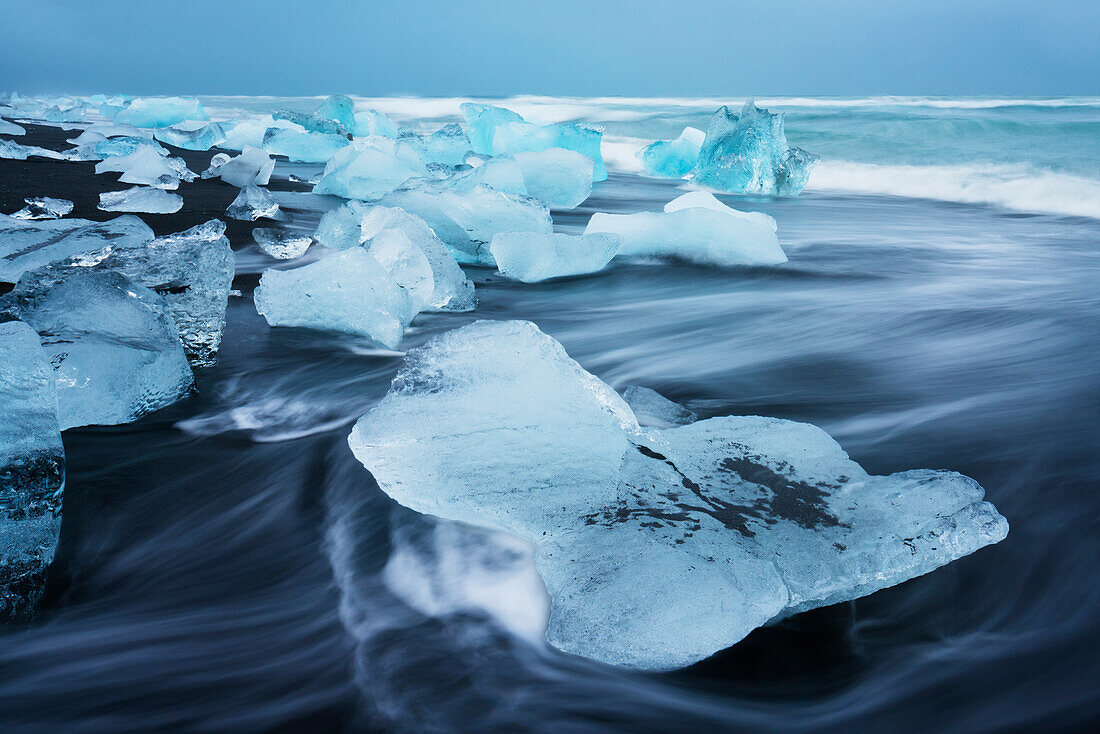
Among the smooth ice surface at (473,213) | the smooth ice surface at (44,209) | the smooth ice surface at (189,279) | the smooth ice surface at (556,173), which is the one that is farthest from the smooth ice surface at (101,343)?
the smooth ice surface at (556,173)

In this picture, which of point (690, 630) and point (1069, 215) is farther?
point (1069, 215)

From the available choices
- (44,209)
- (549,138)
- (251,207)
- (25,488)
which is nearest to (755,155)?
(549,138)

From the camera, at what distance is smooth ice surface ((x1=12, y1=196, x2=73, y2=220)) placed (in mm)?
3965

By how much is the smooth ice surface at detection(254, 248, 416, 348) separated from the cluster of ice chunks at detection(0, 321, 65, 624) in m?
1.14

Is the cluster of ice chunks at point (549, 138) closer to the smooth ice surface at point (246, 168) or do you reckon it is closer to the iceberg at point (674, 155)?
the iceberg at point (674, 155)

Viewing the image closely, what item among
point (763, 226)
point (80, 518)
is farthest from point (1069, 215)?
point (80, 518)

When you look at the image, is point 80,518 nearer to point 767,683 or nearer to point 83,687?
point 83,687

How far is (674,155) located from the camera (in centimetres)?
971

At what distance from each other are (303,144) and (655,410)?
9.20 meters

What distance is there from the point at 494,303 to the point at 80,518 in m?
1.91

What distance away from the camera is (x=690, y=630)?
999 millimetres

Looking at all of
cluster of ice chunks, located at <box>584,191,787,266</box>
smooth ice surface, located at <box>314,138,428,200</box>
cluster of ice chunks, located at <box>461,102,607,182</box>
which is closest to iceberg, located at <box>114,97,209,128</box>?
cluster of ice chunks, located at <box>461,102,607,182</box>

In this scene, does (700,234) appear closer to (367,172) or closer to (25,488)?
(25,488)

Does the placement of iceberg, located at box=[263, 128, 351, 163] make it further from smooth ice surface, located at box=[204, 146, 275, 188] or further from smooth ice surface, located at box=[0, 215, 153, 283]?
smooth ice surface, located at box=[0, 215, 153, 283]
